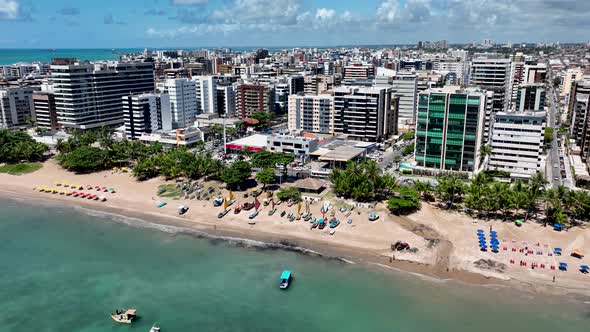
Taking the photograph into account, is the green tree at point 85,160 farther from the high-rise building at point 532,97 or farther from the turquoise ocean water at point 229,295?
the high-rise building at point 532,97

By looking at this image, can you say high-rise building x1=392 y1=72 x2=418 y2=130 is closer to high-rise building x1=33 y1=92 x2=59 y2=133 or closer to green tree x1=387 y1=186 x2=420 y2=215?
green tree x1=387 y1=186 x2=420 y2=215

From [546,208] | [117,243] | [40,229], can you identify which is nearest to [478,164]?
[546,208]

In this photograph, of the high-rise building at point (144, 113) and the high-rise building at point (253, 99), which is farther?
the high-rise building at point (253, 99)

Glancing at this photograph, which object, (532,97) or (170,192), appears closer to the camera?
(170,192)

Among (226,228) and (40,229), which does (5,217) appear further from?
(226,228)

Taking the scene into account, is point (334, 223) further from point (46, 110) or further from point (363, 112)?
point (46, 110)

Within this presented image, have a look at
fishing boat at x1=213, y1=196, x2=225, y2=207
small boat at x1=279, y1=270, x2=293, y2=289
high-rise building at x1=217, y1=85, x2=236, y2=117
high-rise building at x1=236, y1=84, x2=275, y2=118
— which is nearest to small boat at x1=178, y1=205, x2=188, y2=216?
fishing boat at x1=213, y1=196, x2=225, y2=207

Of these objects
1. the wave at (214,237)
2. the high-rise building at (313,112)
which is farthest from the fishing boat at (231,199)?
the high-rise building at (313,112)

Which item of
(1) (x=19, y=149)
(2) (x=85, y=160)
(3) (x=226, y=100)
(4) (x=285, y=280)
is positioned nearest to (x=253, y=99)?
(3) (x=226, y=100)
